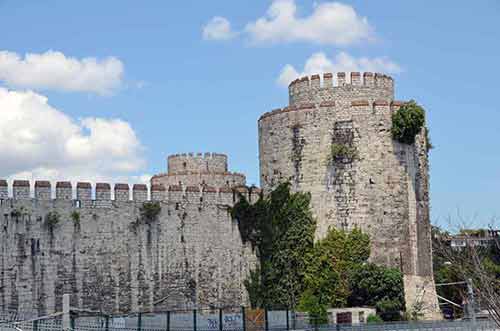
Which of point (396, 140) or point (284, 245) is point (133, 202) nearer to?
point (284, 245)

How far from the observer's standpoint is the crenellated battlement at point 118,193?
→ 28569 millimetres

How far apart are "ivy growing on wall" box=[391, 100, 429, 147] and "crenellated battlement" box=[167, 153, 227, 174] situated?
12707mm

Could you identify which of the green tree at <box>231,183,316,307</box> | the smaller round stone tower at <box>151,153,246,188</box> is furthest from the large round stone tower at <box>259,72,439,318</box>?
the smaller round stone tower at <box>151,153,246,188</box>

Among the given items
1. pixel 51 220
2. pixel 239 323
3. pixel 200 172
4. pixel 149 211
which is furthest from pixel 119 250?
pixel 200 172

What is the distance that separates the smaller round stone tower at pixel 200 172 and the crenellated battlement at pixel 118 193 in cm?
896

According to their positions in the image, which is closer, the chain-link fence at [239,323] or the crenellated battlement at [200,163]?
the chain-link fence at [239,323]

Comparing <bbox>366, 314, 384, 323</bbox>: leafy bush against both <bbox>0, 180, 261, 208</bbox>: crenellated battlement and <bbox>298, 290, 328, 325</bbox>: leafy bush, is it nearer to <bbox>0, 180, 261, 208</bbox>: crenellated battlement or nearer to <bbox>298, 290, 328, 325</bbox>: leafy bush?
<bbox>298, 290, 328, 325</bbox>: leafy bush

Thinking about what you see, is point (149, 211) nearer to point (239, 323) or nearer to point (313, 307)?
point (239, 323)

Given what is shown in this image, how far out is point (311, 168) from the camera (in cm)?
3266

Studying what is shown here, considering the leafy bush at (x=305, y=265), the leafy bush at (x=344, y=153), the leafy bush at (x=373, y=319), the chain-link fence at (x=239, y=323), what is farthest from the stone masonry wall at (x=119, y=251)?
the leafy bush at (x=373, y=319)

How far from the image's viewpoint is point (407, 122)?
32281 mm

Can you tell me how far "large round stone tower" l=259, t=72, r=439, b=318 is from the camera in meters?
32.0

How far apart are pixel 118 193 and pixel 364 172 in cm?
886

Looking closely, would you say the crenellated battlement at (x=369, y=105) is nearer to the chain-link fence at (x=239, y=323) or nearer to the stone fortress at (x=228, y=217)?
the stone fortress at (x=228, y=217)
